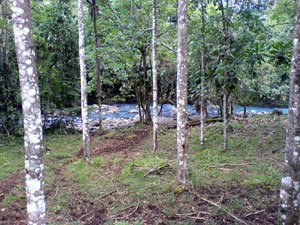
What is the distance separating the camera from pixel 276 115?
13305 mm

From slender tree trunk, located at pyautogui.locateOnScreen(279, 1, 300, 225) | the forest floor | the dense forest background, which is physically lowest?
the forest floor

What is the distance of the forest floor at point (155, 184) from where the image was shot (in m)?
4.66

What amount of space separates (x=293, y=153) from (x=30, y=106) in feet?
11.7

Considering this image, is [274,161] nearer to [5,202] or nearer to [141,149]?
[141,149]

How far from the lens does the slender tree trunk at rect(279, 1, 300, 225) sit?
10.4 ft

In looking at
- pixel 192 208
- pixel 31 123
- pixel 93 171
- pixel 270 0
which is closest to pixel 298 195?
pixel 192 208

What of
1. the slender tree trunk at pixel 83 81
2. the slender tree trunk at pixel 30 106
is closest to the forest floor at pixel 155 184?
the slender tree trunk at pixel 83 81

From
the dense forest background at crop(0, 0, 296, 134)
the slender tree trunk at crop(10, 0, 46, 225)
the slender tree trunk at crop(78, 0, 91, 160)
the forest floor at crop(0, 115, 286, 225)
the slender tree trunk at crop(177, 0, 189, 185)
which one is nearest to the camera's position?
the slender tree trunk at crop(10, 0, 46, 225)

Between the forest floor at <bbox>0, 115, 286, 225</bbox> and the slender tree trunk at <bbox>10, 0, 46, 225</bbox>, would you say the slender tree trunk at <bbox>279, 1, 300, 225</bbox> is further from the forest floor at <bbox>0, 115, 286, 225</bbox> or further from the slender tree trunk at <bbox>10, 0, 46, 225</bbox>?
the slender tree trunk at <bbox>10, 0, 46, 225</bbox>

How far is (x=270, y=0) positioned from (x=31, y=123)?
29.6 ft

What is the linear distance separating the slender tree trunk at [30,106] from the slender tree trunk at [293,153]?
3.36 m

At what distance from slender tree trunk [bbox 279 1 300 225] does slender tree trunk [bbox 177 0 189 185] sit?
2486 mm

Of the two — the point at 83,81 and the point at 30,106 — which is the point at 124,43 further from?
the point at 30,106

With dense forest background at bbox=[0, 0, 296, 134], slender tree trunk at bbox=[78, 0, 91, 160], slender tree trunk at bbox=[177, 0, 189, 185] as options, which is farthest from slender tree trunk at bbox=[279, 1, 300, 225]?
slender tree trunk at bbox=[78, 0, 91, 160]
